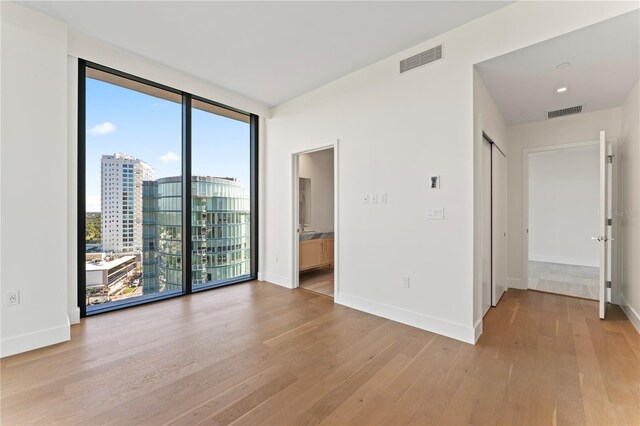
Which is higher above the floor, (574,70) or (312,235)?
(574,70)

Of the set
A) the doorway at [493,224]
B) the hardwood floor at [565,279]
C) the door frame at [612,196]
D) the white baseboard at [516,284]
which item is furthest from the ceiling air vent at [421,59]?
the hardwood floor at [565,279]

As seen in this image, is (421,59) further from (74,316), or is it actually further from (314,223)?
(74,316)

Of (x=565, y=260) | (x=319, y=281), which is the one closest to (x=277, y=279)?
(x=319, y=281)

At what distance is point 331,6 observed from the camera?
2.38 meters

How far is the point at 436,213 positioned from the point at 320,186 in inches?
136

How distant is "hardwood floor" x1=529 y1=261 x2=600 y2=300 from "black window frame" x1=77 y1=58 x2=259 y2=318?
A: 4.74 metres

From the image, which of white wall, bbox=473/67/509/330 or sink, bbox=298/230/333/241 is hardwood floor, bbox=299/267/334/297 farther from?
white wall, bbox=473/67/509/330

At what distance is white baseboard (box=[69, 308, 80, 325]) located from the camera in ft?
9.46

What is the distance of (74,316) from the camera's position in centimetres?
291

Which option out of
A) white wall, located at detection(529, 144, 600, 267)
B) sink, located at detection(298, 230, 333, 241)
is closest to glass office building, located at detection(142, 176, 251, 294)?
sink, located at detection(298, 230, 333, 241)

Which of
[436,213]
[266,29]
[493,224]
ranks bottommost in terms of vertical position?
[493,224]

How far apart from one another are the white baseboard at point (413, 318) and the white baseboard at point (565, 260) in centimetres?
515

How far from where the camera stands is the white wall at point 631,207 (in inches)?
114

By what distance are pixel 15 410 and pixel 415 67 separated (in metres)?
4.16
